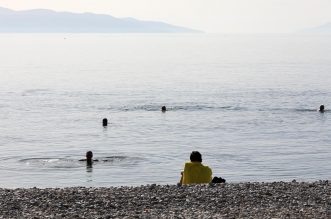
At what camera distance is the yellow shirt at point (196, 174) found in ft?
67.7

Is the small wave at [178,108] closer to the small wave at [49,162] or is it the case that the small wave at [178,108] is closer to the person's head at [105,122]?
the person's head at [105,122]

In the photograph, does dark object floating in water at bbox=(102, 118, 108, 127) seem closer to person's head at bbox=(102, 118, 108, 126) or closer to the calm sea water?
person's head at bbox=(102, 118, 108, 126)

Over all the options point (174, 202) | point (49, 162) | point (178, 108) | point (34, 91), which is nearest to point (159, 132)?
point (49, 162)

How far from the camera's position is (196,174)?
68.0 feet

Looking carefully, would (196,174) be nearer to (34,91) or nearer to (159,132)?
(159,132)

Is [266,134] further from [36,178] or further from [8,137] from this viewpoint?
[36,178]

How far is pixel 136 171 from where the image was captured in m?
33.5

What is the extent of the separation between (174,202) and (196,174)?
2.30 m

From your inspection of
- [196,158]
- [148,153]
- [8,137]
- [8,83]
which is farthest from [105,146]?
[8,83]

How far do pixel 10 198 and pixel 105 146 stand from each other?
2296cm

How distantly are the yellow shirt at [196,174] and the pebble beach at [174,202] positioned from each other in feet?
1.18

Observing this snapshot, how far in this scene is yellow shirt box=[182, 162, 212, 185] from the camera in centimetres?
2064

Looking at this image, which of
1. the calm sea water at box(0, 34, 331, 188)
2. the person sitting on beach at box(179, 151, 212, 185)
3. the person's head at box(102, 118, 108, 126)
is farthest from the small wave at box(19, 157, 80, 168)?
the person sitting on beach at box(179, 151, 212, 185)

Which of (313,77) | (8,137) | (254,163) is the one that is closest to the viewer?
(254,163)
